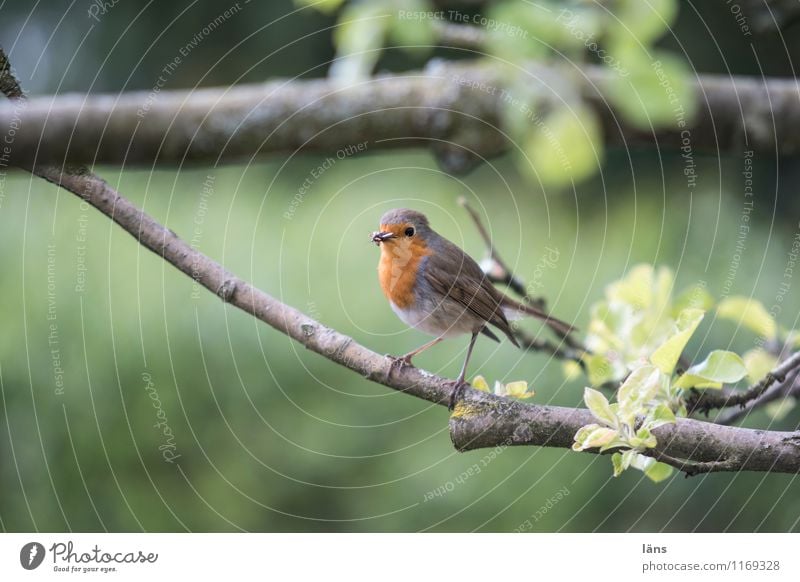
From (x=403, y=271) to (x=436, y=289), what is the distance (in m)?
0.04

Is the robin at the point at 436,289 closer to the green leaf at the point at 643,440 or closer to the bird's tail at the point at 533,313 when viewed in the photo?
the bird's tail at the point at 533,313

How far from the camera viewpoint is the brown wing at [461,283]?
2.99 feet

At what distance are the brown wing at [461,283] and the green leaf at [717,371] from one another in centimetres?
29

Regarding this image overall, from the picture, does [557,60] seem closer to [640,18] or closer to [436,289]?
[640,18]

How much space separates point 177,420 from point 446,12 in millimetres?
696

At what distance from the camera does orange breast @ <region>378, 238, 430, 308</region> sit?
90cm

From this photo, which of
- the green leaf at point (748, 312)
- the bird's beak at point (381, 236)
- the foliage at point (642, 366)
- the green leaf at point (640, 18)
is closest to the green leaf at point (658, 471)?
the foliage at point (642, 366)

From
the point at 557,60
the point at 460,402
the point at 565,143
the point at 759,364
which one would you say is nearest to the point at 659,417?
the point at 460,402

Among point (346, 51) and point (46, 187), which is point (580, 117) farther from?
point (46, 187)

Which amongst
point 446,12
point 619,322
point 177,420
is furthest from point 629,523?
point 446,12

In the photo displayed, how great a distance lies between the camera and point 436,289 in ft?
2.98

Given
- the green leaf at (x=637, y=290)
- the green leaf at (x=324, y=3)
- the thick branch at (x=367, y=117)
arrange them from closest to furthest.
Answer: the green leaf at (x=637, y=290) < the green leaf at (x=324, y=3) < the thick branch at (x=367, y=117)

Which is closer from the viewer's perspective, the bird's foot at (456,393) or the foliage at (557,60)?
the bird's foot at (456,393)

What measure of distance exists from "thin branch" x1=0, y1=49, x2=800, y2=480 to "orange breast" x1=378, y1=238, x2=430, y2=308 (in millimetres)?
188
